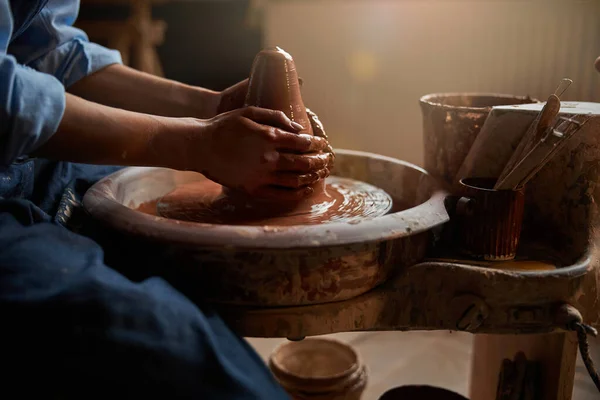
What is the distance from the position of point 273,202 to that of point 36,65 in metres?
0.67

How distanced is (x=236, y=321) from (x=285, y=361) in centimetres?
87

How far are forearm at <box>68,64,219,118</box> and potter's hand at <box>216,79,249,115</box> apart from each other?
1.6 inches

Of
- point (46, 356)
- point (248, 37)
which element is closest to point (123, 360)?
point (46, 356)

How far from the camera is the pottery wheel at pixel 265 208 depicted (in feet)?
3.76

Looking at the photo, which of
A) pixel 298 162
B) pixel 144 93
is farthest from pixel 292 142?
pixel 144 93

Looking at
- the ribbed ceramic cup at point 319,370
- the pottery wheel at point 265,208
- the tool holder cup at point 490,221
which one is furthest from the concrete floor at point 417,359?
the tool holder cup at point 490,221

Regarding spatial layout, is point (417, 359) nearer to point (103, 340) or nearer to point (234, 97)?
point (234, 97)

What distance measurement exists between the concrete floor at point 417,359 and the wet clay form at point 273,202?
3.11 feet

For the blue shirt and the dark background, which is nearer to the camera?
the blue shirt

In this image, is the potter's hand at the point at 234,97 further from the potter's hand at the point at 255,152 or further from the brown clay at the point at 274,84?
the potter's hand at the point at 255,152

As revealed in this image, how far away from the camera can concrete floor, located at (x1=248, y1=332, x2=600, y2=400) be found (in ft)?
6.44

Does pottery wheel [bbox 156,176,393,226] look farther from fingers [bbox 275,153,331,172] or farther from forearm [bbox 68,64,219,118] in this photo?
forearm [bbox 68,64,219,118]

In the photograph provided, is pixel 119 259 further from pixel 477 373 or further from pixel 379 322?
pixel 477 373

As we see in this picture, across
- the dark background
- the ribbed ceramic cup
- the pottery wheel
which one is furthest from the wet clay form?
the dark background
